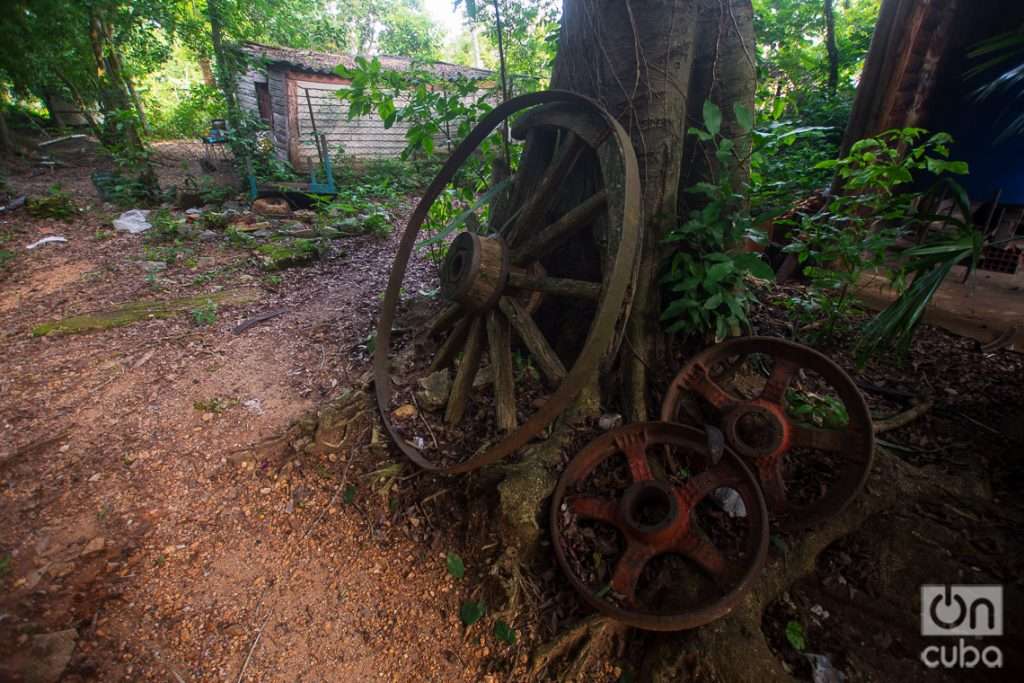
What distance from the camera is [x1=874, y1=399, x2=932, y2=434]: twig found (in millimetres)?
2264

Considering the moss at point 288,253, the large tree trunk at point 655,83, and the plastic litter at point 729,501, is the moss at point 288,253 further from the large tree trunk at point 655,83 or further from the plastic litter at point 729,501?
the plastic litter at point 729,501

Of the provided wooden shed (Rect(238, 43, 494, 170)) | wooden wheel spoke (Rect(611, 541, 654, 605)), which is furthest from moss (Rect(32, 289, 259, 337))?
wooden shed (Rect(238, 43, 494, 170))

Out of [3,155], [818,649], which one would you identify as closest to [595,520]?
[818,649]

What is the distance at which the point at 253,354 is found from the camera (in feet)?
10.3

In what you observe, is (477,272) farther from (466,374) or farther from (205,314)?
(205,314)

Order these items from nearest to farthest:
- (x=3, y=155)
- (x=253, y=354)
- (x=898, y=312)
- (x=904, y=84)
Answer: (x=898, y=312), (x=253, y=354), (x=904, y=84), (x=3, y=155)

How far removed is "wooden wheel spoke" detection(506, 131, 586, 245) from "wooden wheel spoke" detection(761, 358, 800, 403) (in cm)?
132

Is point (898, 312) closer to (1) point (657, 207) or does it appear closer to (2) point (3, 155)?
(1) point (657, 207)

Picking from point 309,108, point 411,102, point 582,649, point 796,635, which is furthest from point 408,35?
point 796,635

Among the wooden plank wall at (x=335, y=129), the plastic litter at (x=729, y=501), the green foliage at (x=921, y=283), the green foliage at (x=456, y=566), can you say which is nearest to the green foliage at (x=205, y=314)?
the green foliage at (x=456, y=566)

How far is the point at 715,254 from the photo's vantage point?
1956 millimetres

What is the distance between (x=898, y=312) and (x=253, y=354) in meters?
3.67

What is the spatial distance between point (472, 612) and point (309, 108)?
9958 mm

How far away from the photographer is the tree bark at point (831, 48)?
208 inches
